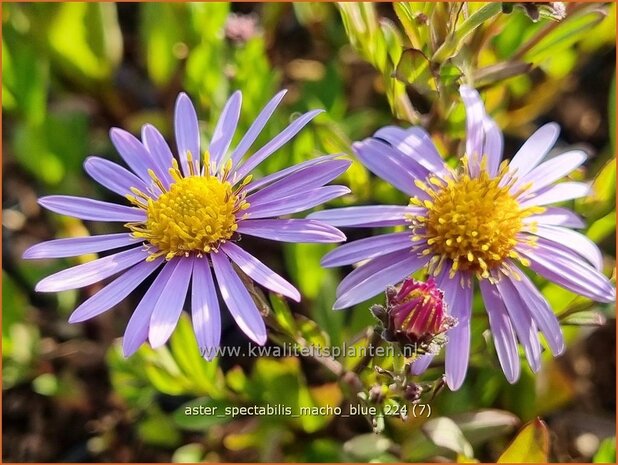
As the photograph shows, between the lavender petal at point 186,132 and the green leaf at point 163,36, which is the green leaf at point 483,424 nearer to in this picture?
the lavender petal at point 186,132

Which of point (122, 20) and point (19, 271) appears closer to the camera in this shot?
point (19, 271)

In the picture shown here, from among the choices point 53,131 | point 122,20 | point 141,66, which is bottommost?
point 53,131

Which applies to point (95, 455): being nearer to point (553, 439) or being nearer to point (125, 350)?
point (125, 350)

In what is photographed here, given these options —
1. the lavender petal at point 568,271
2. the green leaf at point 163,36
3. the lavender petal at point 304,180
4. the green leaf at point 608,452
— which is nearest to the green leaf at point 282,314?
the lavender petal at point 304,180

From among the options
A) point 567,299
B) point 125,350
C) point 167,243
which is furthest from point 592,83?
point 125,350

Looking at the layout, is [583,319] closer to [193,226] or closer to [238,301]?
[238,301]

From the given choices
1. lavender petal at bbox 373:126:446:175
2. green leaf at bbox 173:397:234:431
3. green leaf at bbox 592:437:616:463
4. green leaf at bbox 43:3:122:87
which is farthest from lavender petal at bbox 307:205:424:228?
green leaf at bbox 43:3:122:87
